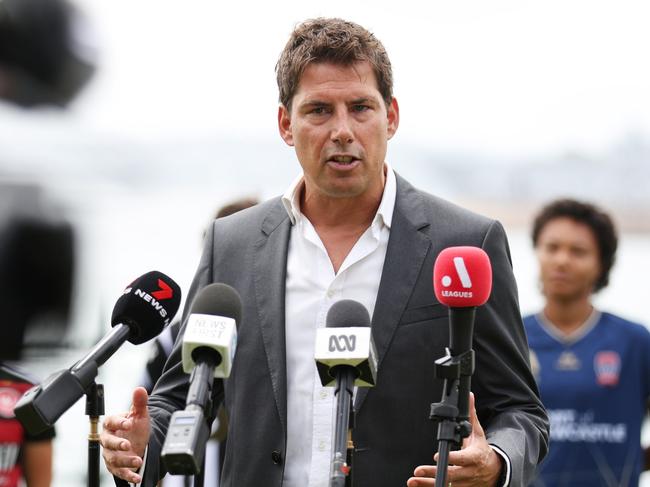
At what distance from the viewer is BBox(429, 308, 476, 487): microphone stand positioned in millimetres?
2506

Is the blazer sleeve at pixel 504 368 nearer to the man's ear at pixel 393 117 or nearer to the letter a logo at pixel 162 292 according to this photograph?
the man's ear at pixel 393 117

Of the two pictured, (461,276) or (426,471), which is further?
(426,471)

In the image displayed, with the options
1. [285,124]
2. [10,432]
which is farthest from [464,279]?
[10,432]

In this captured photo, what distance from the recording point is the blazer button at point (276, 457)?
3.21m

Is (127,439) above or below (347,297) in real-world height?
below

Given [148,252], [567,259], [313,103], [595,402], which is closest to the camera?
[313,103]

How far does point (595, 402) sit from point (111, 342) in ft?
10.1

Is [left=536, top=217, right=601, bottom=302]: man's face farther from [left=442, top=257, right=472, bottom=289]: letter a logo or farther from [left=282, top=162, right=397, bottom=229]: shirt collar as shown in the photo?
[left=442, top=257, right=472, bottom=289]: letter a logo

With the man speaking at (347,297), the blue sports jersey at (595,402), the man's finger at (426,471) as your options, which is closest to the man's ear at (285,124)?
the man speaking at (347,297)

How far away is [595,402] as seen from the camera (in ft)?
17.1

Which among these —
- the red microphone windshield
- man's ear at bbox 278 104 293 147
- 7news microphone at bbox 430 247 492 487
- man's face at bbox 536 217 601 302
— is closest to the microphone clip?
7news microphone at bbox 430 247 492 487

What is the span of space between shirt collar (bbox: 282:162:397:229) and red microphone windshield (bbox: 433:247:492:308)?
826 mm

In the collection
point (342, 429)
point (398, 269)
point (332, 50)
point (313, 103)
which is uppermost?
point (332, 50)

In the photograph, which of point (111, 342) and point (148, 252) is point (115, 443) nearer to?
point (111, 342)
